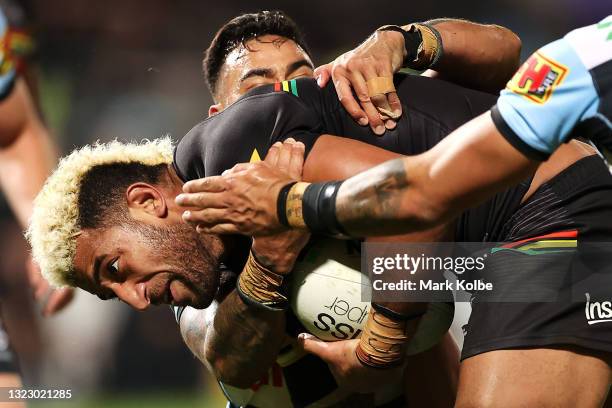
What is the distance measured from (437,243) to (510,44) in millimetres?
1051

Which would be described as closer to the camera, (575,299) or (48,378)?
(575,299)

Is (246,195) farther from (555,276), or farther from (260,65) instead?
(260,65)

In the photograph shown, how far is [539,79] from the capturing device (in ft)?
6.53

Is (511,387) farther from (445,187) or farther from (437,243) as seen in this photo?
(445,187)

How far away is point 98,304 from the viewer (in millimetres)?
5578

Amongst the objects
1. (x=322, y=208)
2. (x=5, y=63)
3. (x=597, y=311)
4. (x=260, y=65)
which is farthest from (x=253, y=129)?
(x=5, y=63)

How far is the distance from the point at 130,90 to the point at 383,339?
3884 mm

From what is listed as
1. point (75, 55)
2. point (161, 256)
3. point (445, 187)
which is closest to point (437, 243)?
point (445, 187)

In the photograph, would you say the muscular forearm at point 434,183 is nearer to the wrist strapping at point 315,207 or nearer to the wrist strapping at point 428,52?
the wrist strapping at point 315,207

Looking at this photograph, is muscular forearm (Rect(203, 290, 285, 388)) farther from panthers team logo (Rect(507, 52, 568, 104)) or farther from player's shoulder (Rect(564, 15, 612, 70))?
player's shoulder (Rect(564, 15, 612, 70))

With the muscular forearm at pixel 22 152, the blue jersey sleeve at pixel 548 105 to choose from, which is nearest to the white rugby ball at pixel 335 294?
the blue jersey sleeve at pixel 548 105

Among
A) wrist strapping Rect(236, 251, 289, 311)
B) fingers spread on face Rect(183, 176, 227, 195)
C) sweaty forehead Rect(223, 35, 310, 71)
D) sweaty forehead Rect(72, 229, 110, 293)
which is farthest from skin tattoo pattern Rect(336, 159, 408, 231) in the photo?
sweaty forehead Rect(223, 35, 310, 71)

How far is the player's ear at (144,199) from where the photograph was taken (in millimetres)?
2881

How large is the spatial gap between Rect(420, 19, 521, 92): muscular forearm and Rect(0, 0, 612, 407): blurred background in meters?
2.95
